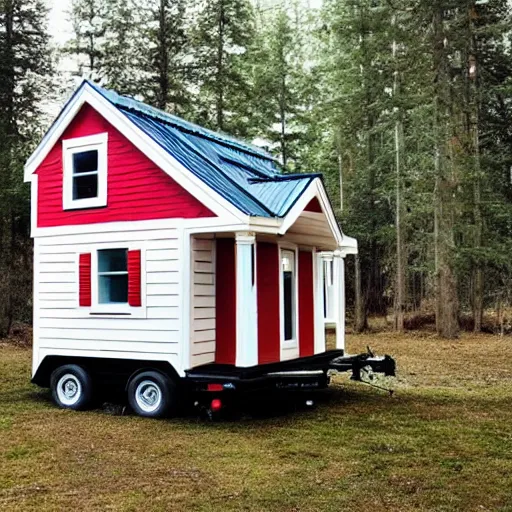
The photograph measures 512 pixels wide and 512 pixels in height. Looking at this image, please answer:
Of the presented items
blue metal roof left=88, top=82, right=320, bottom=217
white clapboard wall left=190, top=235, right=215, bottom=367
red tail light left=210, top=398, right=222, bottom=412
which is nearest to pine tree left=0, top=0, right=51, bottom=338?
blue metal roof left=88, top=82, right=320, bottom=217

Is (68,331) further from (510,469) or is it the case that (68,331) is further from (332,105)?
(332,105)

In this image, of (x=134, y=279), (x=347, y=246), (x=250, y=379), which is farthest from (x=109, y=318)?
(x=347, y=246)

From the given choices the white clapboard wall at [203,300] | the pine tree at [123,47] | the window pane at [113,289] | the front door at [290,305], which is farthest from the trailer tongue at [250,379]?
the pine tree at [123,47]

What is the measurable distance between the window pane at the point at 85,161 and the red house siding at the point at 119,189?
0.28 meters

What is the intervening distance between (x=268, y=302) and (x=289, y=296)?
910 mm

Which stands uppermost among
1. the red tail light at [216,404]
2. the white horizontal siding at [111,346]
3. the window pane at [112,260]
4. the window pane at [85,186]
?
the window pane at [85,186]

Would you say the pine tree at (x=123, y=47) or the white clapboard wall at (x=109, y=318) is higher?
the pine tree at (x=123, y=47)

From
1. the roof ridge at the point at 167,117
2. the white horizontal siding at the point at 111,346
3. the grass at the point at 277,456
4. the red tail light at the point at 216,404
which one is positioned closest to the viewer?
the grass at the point at 277,456

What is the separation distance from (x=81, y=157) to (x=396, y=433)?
685 centimetres

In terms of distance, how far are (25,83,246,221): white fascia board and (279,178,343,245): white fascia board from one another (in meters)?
0.94

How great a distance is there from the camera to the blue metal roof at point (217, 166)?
369 inches

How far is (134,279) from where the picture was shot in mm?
9648

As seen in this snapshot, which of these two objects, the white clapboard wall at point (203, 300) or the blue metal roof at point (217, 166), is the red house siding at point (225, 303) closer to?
the white clapboard wall at point (203, 300)

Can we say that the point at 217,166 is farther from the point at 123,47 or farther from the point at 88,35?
the point at 88,35
